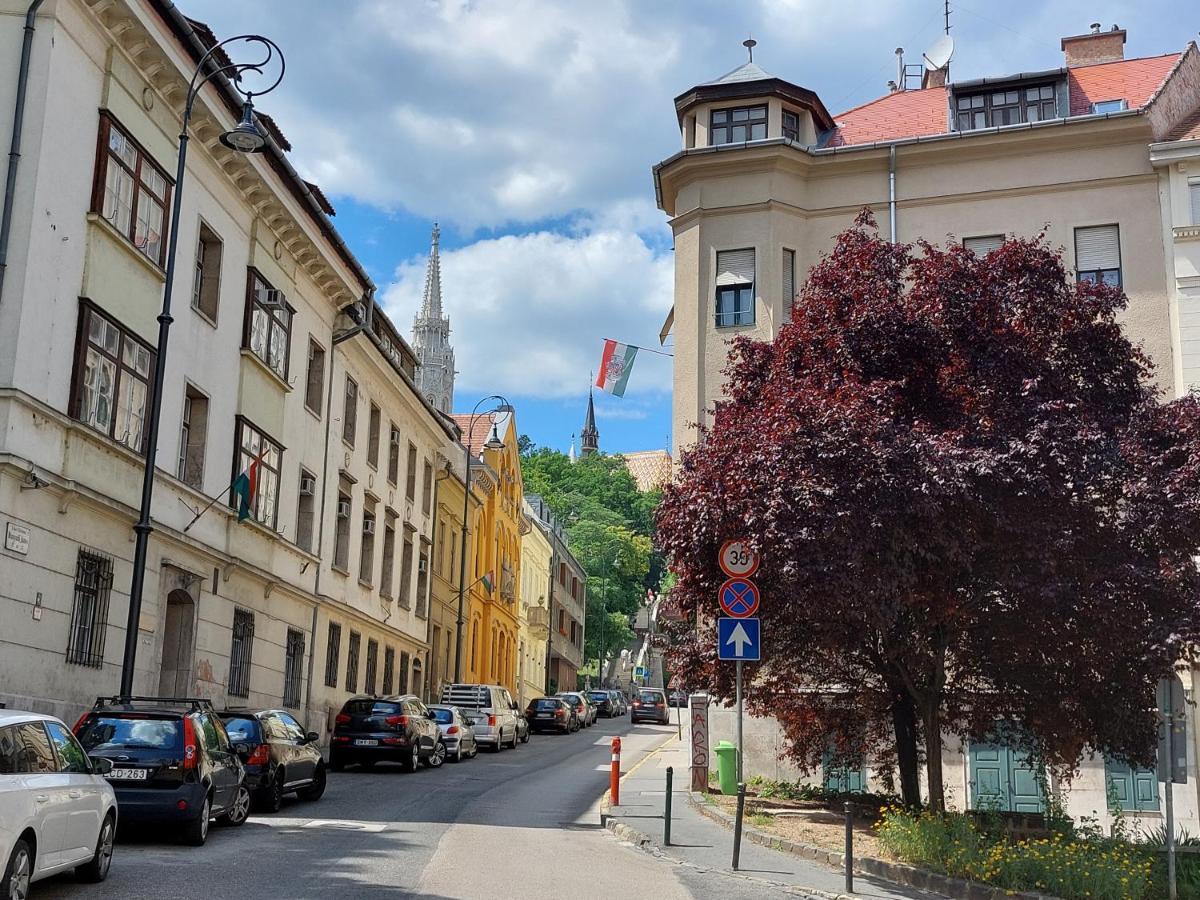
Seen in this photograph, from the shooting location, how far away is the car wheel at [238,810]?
15195 mm

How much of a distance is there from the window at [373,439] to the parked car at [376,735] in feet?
33.8

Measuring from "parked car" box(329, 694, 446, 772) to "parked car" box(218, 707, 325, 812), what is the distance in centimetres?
728

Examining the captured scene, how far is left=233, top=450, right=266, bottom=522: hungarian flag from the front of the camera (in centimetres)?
2333

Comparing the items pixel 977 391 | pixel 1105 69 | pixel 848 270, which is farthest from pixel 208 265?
pixel 1105 69

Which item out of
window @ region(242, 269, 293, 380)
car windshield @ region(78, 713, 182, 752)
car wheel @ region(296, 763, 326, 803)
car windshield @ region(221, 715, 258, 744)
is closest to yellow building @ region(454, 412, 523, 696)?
window @ region(242, 269, 293, 380)

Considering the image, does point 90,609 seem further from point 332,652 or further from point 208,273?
point 332,652

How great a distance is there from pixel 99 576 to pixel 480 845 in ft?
27.5

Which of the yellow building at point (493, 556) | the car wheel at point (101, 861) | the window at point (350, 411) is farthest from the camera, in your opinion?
the yellow building at point (493, 556)

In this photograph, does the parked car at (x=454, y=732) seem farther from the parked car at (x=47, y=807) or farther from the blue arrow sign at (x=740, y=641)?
the parked car at (x=47, y=807)

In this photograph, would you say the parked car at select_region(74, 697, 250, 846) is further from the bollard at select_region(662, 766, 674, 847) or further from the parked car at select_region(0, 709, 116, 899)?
the bollard at select_region(662, 766, 674, 847)

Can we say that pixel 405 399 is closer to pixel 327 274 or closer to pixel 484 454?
pixel 327 274

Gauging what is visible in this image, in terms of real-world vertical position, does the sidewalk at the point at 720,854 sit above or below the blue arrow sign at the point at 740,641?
below

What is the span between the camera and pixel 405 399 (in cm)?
3925

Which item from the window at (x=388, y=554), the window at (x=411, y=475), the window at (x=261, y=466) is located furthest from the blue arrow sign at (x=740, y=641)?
the window at (x=411, y=475)
